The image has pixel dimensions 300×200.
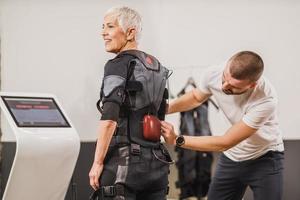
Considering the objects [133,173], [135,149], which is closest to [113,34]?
[135,149]

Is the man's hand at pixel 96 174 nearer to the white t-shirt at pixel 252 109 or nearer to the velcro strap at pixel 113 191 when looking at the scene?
the velcro strap at pixel 113 191

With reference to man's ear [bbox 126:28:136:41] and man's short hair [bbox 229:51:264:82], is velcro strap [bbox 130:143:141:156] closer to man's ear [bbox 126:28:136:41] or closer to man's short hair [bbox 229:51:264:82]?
man's ear [bbox 126:28:136:41]

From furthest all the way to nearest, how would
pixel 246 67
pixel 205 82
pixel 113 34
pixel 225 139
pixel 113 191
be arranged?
pixel 205 82 < pixel 225 139 < pixel 246 67 < pixel 113 34 < pixel 113 191

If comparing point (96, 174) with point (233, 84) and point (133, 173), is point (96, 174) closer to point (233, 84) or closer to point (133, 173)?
point (133, 173)

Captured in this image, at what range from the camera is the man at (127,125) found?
2.04 meters

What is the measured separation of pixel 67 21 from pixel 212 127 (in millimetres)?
1544

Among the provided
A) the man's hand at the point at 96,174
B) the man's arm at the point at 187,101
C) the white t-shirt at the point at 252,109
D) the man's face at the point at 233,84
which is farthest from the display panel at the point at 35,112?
the man's face at the point at 233,84

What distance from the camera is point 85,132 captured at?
3891 mm

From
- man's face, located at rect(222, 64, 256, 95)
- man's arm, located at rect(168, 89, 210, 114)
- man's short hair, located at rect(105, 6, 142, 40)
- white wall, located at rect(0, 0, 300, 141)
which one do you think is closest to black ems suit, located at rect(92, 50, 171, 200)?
man's short hair, located at rect(105, 6, 142, 40)

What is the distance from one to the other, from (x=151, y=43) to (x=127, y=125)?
2.02 metres

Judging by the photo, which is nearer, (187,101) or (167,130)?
(167,130)

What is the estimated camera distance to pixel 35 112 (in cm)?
293

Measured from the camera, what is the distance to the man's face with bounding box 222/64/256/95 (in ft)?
7.91

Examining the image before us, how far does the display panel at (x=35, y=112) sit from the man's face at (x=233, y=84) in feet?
3.58
